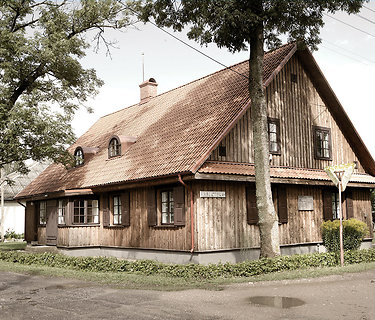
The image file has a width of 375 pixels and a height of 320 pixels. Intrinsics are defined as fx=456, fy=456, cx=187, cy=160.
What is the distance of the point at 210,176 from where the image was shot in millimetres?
14766

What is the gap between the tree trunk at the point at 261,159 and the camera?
546 inches

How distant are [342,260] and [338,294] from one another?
4.72 m

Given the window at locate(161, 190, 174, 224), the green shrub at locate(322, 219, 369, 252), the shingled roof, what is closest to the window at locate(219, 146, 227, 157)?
the shingled roof

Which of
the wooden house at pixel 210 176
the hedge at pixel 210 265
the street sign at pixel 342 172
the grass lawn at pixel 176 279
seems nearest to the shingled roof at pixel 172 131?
the wooden house at pixel 210 176

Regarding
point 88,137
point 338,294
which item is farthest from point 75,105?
point 338,294

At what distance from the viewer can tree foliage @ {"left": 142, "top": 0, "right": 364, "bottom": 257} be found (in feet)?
44.9

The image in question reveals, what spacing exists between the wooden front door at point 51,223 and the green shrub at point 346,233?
1238 centimetres

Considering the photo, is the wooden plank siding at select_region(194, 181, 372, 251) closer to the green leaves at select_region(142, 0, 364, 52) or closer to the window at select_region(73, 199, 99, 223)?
the green leaves at select_region(142, 0, 364, 52)

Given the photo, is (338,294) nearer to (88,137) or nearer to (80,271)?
(80,271)

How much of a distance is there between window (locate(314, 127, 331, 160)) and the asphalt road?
25.1 ft

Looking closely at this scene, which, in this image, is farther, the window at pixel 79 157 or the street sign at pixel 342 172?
the window at pixel 79 157

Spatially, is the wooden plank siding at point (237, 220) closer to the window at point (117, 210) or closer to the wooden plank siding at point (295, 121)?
the wooden plank siding at point (295, 121)

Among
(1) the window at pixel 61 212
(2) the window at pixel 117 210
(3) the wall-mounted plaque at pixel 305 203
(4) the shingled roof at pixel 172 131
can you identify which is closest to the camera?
(4) the shingled roof at pixel 172 131

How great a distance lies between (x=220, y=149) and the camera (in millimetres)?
15898
